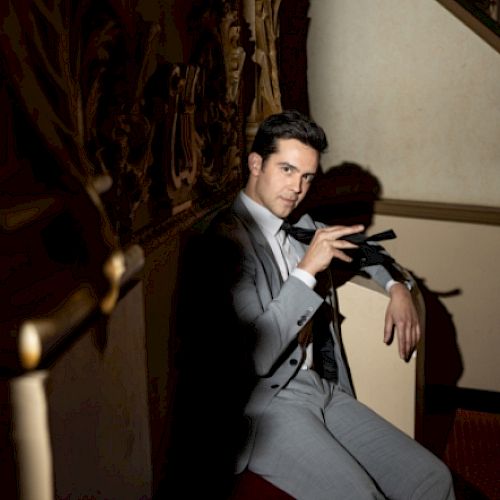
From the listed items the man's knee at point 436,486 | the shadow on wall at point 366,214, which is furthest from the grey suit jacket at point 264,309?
the shadow on wall at point 366,214

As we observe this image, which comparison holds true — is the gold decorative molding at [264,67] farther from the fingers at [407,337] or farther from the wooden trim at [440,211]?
the fingers at [407,337]

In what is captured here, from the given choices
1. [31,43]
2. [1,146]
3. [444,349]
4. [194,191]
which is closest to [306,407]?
[194,191]

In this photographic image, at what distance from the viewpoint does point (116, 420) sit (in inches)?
28.1

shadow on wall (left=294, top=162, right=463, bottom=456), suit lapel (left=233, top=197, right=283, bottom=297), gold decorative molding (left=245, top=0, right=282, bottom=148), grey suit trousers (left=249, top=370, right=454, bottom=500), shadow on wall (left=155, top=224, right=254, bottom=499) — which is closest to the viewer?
grey suit trousers (left=249, top=370, right=454, bottom=500)

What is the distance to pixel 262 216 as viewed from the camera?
1.78 metres

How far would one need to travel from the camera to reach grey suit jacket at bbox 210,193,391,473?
1.52 m

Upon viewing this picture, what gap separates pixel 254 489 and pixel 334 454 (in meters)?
0.21

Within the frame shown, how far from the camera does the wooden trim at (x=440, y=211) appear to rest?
103 inches

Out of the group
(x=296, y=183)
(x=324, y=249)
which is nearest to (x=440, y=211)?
(x=296, y=183)

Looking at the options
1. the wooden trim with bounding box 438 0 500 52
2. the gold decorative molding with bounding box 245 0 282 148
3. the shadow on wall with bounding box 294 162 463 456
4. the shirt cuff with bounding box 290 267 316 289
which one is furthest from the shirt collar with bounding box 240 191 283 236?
the wooden trim with bounding box 438 0 500 52

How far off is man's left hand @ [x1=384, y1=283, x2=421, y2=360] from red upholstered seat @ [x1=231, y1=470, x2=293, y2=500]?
1.94 ft

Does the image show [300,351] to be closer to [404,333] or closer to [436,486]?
[404,333]

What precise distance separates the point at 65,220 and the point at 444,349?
242 centimetres

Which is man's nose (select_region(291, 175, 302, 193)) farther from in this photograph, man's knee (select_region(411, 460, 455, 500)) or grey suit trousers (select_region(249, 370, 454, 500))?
man's knee (select_region(411, 460, 455, 500))
